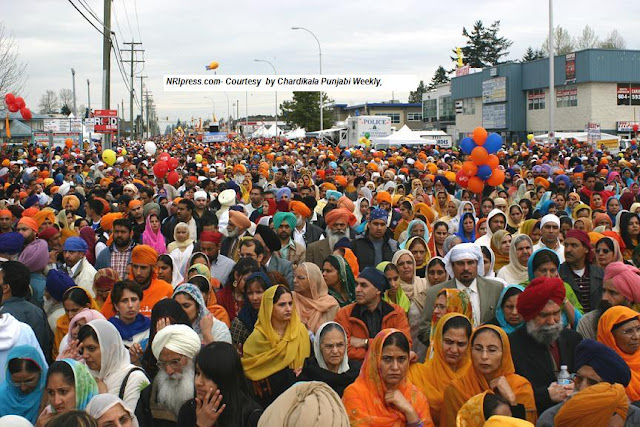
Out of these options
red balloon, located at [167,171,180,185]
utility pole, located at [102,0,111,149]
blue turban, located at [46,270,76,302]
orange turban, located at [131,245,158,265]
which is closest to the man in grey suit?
orange turban, located at [131,245,158,265]

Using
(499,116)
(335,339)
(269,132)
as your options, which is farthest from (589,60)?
(335,339)

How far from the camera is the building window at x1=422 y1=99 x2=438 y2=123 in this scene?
279ft

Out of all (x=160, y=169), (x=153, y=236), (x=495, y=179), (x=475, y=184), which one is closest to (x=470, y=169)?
(x=475, y=184)

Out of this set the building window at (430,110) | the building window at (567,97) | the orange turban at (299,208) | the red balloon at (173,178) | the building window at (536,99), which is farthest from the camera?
the building window at (430,110)

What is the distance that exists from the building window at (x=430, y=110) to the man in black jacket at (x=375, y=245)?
7718 centimetres

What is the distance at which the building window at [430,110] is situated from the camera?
279 feet

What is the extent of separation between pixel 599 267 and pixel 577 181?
9175 millimetres

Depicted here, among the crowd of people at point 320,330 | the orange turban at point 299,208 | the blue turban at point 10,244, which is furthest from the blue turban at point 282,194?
the blue turban at point 10,244

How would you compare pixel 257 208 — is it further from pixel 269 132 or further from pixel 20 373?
pixel 269 132

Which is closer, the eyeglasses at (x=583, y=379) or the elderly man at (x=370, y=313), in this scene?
the eyeglasses at (x=583, y=379)

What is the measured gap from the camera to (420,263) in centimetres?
779

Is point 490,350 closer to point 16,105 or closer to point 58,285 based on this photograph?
point 58,285

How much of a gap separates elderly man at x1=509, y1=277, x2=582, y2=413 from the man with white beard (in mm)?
1941

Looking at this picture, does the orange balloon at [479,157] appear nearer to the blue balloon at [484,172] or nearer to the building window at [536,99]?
the blue balloon at [484,172]
